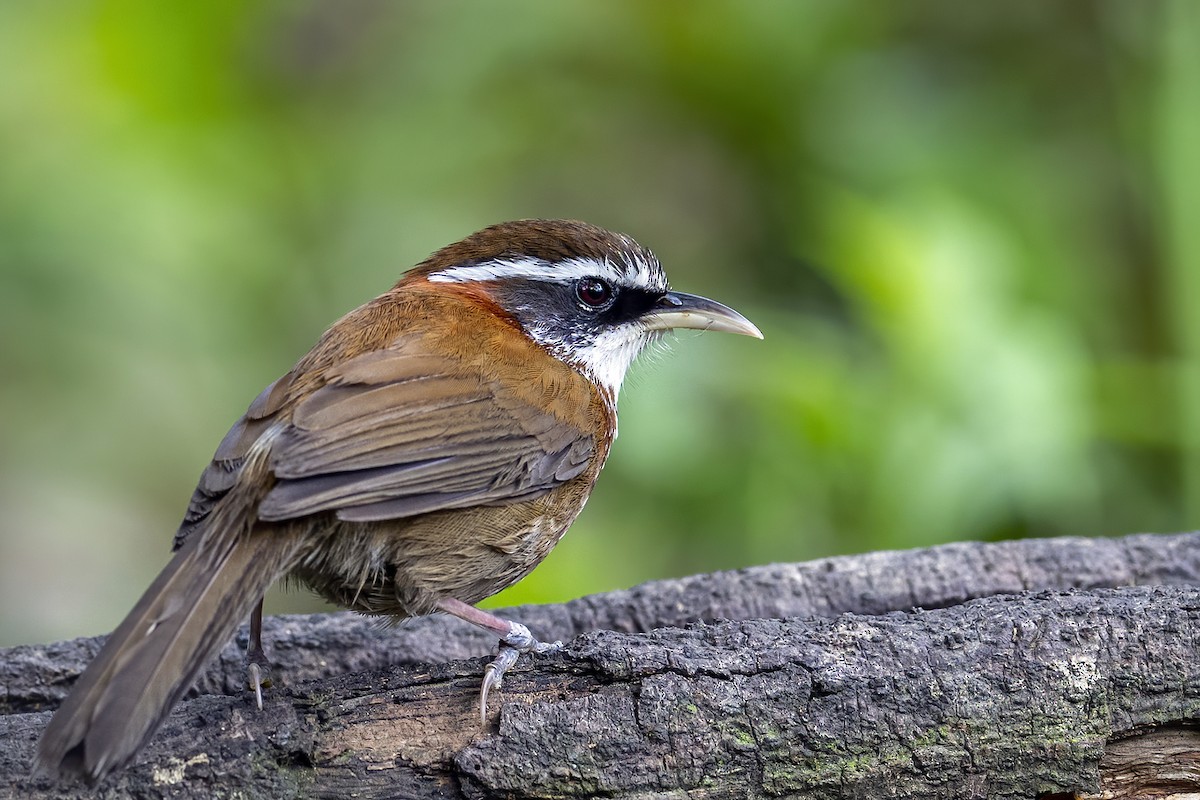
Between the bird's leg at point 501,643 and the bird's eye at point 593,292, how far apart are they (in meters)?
1.13

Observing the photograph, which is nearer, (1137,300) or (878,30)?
(1137,300)

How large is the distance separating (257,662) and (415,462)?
670mm

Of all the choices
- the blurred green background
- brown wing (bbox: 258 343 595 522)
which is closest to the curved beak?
the blurred green background

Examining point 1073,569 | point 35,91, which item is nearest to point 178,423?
point 35,91

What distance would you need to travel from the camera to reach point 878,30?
7340 millimetres

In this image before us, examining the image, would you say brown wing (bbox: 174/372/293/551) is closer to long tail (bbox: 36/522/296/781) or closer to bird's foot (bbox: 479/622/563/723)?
long tail (bbox: 36/522/296/781)

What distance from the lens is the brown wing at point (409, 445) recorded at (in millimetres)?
3256

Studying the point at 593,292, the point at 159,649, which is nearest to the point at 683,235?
the point at 593,292

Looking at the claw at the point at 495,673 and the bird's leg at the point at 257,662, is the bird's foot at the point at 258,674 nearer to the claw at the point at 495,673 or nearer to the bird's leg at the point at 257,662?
the bird's leg at the point at 257,662

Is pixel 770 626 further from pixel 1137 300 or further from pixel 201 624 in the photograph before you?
pixel 1137 300

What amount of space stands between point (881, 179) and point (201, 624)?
15.3ft

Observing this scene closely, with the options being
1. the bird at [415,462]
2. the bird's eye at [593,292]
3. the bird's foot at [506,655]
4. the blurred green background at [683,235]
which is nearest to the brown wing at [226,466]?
the bird at [415,462]

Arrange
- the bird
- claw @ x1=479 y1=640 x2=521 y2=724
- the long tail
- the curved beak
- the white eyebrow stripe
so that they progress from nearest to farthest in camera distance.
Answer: the long tail, the bird, claw @ x1=479 y1=640 x2=521 y2=724, the white eyebrow stripe, the curved beak

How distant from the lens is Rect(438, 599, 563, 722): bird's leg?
3.19m
